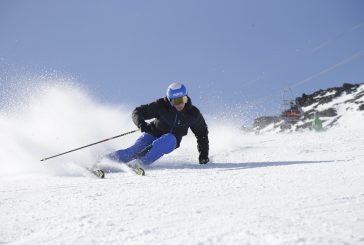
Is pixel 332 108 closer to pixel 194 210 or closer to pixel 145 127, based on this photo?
pixel 145 127

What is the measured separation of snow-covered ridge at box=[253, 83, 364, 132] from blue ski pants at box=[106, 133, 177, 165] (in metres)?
68.6

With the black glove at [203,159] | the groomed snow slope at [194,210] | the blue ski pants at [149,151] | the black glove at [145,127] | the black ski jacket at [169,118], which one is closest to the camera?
the groomed snow slope at [194,210]

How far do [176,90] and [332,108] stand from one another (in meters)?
89.6

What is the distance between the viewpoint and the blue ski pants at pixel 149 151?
6453mm

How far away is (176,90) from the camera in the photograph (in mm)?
7105

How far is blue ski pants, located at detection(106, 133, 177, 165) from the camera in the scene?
21.2ft

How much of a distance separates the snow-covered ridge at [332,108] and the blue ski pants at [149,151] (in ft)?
225

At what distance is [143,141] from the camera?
7254 millimetres

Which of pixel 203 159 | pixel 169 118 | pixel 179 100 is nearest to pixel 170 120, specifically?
pixel 169 118

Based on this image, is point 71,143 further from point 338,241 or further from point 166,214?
point 338,241

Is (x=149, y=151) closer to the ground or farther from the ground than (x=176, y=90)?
closer to the ground

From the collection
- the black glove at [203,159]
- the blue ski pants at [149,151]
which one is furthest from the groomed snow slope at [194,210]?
the black glove at [203,159]

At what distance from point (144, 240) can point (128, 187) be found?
1925mm

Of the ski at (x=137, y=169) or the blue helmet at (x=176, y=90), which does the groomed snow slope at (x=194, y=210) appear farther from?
the blue helmet at (x=176, y=90)
